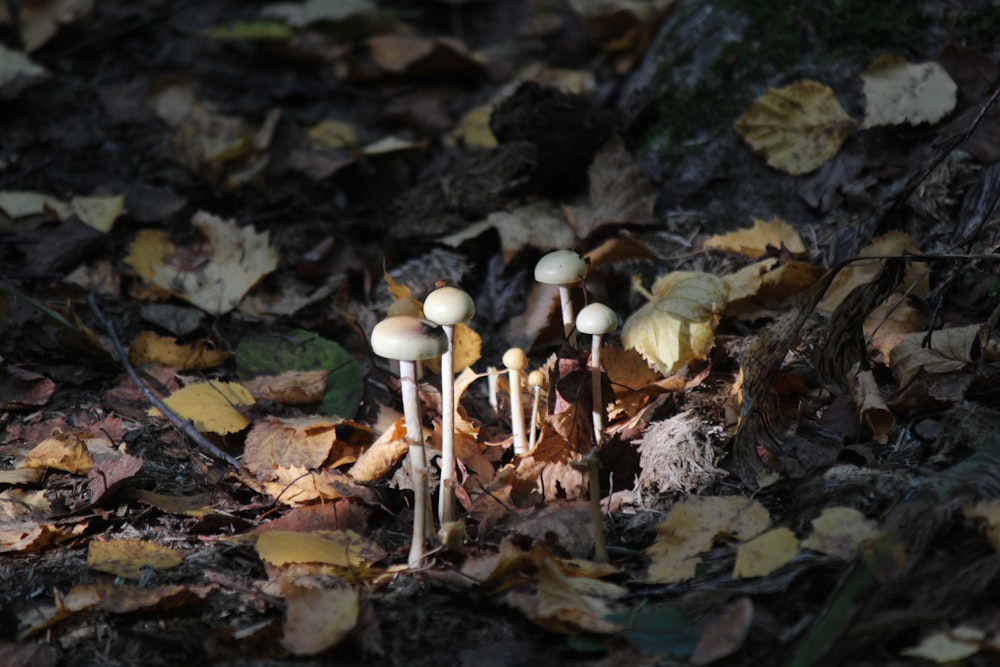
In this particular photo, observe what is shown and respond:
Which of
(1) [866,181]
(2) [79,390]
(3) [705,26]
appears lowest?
(2) [79,390]

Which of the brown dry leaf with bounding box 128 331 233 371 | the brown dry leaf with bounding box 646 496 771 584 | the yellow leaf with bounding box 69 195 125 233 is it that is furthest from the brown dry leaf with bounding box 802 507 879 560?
the yellow leaf with bounding box 69 195 125 233

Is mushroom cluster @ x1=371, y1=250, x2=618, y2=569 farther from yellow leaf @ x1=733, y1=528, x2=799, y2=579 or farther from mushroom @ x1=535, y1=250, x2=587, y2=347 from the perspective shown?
yellow leaf @ x1=733, y1=528, x2=799, y2=579

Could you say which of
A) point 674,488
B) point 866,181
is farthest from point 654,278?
point 674,488

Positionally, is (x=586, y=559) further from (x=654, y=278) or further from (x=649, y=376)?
(x=654, y=278)

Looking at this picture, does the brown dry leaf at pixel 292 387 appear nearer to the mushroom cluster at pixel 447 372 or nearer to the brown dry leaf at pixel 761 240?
the mushroom cluster at pixel 447 372

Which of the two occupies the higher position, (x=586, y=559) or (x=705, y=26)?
(x=705, y=26)

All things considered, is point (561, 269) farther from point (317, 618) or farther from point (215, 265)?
point (215, 265)

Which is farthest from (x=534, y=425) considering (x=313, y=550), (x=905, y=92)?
(x=905, y=92)
